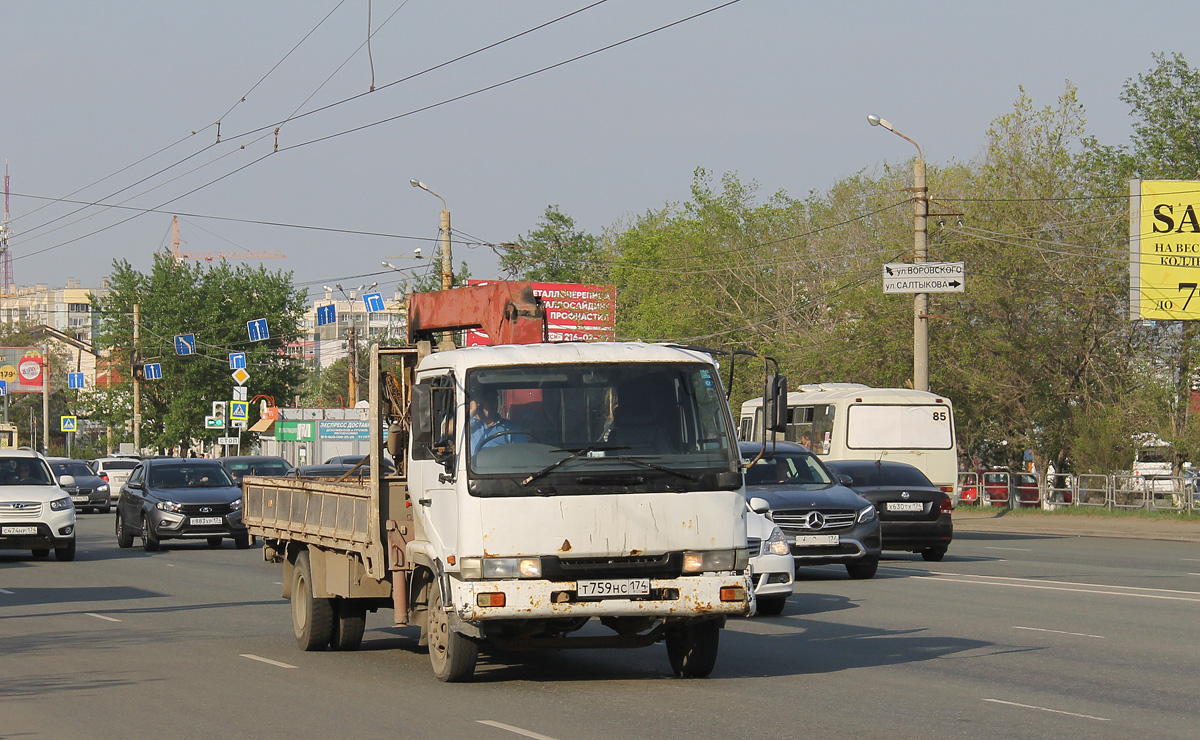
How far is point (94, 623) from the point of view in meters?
14.8

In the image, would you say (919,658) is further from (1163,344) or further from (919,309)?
(1163,344)

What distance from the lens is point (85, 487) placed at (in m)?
45.5

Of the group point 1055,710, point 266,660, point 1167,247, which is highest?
point 1167,247

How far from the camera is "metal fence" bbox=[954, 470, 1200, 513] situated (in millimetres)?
35156

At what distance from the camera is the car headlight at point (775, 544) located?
14.5m

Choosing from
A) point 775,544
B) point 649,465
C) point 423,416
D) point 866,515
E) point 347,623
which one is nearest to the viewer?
point 649,465

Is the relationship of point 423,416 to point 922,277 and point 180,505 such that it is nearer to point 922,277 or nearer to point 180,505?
point 180,505

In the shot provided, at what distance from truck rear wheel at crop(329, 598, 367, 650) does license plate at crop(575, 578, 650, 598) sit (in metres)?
3.36

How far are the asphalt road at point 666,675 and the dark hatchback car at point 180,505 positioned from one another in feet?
26.6

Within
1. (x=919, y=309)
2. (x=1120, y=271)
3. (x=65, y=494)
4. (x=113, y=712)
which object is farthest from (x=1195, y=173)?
(x=113, y=712)

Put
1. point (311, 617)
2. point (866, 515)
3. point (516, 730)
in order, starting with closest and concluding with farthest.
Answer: point (516, 730)
point (311, 617)
point (866, 515)

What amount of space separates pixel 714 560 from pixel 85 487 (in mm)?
39346

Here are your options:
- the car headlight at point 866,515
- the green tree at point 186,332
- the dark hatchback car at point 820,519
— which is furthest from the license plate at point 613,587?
the green tree at point 186,332

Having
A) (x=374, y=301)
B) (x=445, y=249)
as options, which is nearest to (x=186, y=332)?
(x=374, y=301)
